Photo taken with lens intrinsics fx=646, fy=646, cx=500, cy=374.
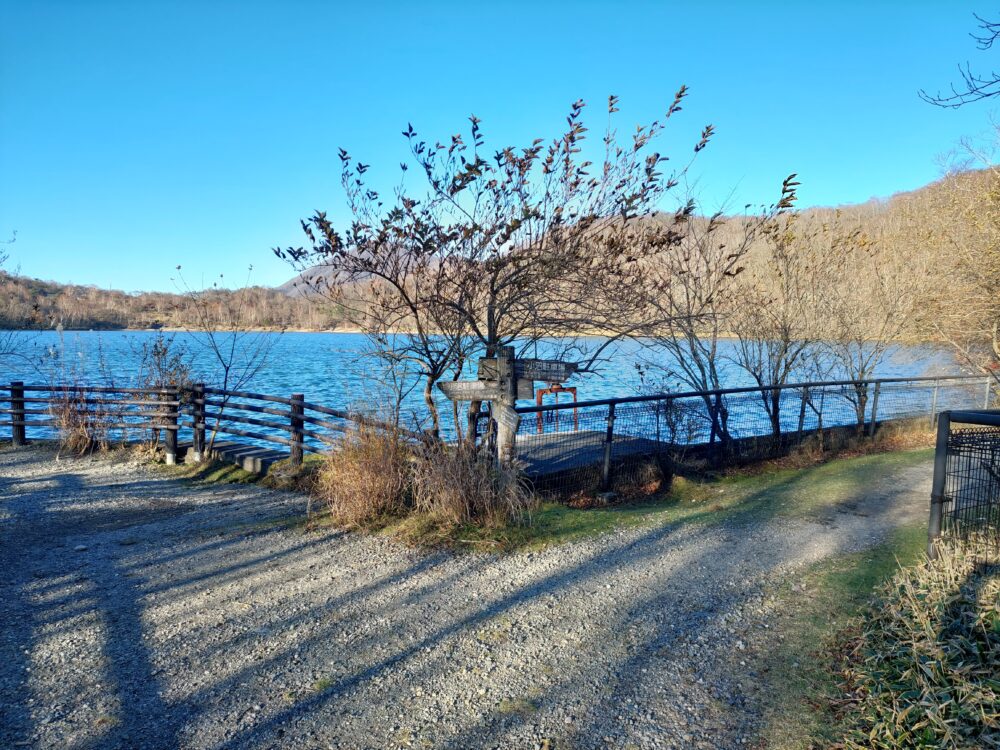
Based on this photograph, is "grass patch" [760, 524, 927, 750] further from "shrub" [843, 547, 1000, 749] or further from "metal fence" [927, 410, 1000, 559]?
"metal fence" [927, 410, 1000, 559]

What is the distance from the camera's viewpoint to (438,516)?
6.39m

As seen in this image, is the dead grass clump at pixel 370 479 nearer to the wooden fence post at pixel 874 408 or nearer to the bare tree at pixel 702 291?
the bare tree at pixel 702 291

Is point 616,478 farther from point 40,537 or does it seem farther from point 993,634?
point 40,537

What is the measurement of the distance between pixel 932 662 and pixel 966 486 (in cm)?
190

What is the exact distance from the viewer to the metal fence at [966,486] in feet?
14.0

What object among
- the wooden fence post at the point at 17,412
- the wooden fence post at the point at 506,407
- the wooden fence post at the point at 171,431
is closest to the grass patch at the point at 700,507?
the wooden fence post at the point at 506,407

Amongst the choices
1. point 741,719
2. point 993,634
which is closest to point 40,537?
point 741,719

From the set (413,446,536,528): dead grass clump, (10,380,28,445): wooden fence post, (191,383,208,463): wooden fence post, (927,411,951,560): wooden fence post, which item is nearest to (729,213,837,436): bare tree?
(413,446,536,528): dead grass clump

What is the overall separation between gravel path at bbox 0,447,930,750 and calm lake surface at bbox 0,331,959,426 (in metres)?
2.32

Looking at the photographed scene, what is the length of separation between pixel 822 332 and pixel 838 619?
10.3 metres

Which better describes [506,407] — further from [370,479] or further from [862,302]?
[862,302]

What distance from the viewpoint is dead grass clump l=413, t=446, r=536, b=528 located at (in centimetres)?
632

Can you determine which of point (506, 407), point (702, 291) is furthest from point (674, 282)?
point (506, 407)

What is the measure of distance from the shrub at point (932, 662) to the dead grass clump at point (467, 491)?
3.22 metres
